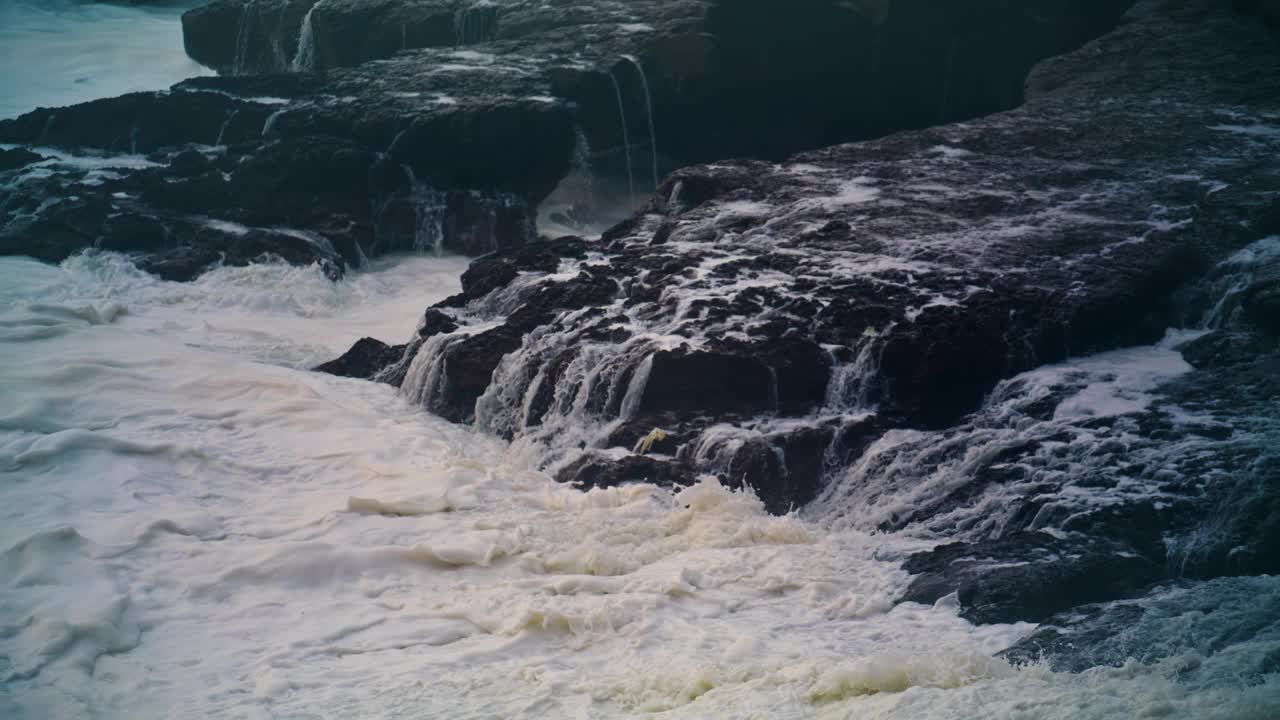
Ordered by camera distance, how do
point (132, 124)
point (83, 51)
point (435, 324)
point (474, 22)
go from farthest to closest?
point (83, 51), point (474, 22), point (132, 124), point (435, 324)

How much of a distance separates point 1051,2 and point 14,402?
44.4ft

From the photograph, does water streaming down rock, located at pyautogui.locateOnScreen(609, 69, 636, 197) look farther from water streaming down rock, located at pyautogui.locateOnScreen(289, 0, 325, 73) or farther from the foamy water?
the foamy water

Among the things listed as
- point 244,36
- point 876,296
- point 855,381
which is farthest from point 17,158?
point 855,381

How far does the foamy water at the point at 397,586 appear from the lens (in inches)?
172

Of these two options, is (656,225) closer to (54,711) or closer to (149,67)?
(54,711)

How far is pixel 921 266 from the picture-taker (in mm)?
8922

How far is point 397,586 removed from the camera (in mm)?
5555

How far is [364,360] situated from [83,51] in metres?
15.5

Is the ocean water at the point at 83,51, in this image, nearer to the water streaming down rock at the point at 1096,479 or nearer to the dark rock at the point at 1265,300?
the water streaming down rock at the point at 1096,479

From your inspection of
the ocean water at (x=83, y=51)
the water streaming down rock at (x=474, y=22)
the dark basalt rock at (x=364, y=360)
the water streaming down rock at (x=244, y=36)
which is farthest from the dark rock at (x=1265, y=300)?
the ocean water at (x=83, y=51)

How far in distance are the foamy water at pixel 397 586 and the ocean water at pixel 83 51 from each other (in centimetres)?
1311

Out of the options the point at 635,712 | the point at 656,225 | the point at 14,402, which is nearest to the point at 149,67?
the point at 656,225

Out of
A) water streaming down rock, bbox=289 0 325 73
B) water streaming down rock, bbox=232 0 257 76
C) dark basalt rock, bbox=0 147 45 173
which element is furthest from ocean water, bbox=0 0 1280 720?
water streaming down rock, bbox=232 0 257 76

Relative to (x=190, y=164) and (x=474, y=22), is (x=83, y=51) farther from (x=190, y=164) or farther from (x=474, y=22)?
(x=190, y=164)
